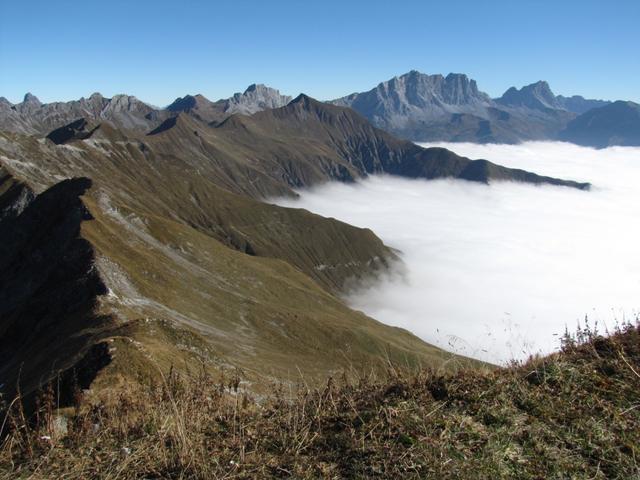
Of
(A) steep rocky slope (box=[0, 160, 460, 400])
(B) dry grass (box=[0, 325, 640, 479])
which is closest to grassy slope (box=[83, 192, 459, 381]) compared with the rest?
(A) steep rocky slope (box=[0, 160, 460, 400])

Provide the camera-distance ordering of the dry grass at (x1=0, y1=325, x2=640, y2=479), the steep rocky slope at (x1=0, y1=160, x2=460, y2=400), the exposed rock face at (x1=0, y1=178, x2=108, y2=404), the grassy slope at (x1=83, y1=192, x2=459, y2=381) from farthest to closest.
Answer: the grassy slope at (x1=83, y1=192, x2=459, y2=381) → the exposed rock face at (x1=0, y1=178, x2=108, y2=404) → the steep rocky slope at (x1=0, y1=160, x2=460, y2=400) → the dry grass at (x1=0, y1=325, x2=640, y2=479)

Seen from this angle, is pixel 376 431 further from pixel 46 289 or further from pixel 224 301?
pixel 224 301

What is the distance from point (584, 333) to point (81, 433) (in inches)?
435

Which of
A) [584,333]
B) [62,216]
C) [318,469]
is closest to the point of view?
[318,469]

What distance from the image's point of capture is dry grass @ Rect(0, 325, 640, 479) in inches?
263

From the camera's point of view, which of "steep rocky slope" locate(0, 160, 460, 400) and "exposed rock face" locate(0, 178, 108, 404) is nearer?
"steep rocky slope" locate(0, 160, 460, 400)

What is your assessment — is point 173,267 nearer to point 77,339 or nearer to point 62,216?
point 62,216

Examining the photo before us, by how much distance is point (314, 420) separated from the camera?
8156 millimetres

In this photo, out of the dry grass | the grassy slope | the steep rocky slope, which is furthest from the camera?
the grassy slope

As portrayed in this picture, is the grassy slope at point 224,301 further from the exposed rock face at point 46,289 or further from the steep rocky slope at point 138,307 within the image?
the exposed rock face at point 46,289

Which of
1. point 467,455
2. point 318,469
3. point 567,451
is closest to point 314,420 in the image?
point 318,469

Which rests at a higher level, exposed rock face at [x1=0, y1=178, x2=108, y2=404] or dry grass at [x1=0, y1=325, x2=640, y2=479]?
dry grass at [x1=0, y1=325, x2=640, y2=479]

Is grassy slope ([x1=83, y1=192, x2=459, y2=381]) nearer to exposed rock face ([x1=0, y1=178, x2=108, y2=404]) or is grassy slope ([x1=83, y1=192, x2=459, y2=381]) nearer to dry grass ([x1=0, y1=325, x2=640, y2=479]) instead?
exposed rock face ([x1=0, y1=178, x2=108, y2=404])

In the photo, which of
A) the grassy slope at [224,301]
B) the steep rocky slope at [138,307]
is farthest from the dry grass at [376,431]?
the grassy slope at [224,301]
